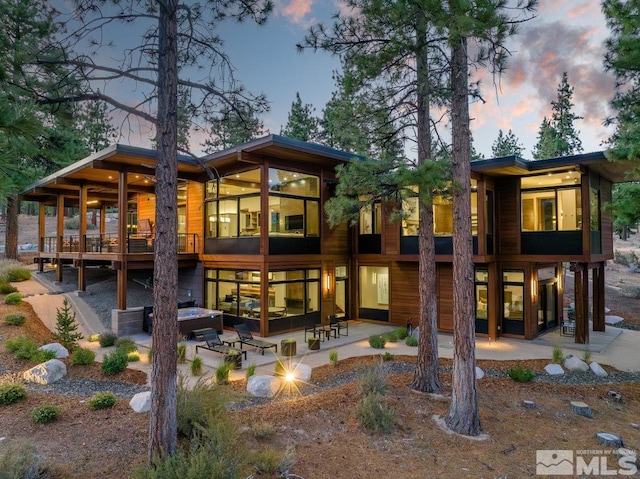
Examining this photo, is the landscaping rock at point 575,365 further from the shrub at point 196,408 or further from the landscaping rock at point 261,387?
the shrub at point 196,408

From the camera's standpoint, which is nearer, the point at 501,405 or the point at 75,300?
the point at 501,405

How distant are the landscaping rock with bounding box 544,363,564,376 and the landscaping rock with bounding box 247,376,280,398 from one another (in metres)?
6.27

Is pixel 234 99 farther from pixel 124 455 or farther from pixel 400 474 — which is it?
pixel 400 474

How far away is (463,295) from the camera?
19.0ft

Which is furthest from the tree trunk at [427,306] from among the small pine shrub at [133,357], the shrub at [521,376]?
the small pine shrub at [133,357]

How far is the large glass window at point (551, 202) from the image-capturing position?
1198cm

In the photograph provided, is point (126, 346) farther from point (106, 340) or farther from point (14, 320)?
point (14, 320)

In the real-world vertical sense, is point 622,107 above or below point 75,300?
above

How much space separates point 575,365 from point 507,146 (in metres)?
37.2

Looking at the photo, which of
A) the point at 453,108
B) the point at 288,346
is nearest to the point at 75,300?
the point at 288,346

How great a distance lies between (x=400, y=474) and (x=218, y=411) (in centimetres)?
243

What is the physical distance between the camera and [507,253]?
507 inches

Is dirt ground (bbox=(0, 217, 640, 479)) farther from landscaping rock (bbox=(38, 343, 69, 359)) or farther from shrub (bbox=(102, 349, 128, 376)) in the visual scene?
landscaping rock (bbox=(38, 343, 69, 359))

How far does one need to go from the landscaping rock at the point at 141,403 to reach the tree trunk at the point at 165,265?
6.22ft
